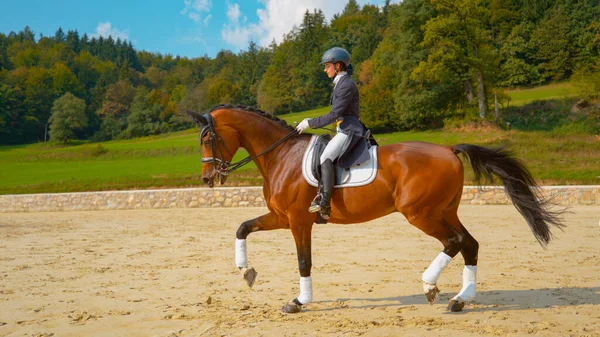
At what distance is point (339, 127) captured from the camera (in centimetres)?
645

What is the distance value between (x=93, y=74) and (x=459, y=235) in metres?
133

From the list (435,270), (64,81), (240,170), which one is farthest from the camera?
(64,81)

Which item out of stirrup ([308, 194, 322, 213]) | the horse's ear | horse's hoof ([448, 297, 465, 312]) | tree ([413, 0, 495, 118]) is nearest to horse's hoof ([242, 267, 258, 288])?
stirrup ([308, 194, 322, 213])

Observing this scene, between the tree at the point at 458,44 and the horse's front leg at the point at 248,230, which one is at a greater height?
the tree at the point at 458,44

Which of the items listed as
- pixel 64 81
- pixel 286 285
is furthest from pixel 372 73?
pixel 64 81

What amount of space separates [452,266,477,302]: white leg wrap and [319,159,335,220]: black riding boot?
179 cm

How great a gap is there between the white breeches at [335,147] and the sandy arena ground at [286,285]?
1808mm

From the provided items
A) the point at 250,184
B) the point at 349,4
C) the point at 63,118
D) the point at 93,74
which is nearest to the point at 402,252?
the point at 250,184

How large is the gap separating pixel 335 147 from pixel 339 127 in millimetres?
300

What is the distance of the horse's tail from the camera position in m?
6.57

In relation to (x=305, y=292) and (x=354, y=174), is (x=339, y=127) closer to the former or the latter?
(x=354, y=174)

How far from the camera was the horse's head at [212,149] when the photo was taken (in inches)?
256

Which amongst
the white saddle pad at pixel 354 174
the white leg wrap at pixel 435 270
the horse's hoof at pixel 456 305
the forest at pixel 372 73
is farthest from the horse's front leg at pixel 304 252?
the forest at pixel 372 73

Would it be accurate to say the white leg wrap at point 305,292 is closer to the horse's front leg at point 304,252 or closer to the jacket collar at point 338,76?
the horse's front leg at point 304,252
